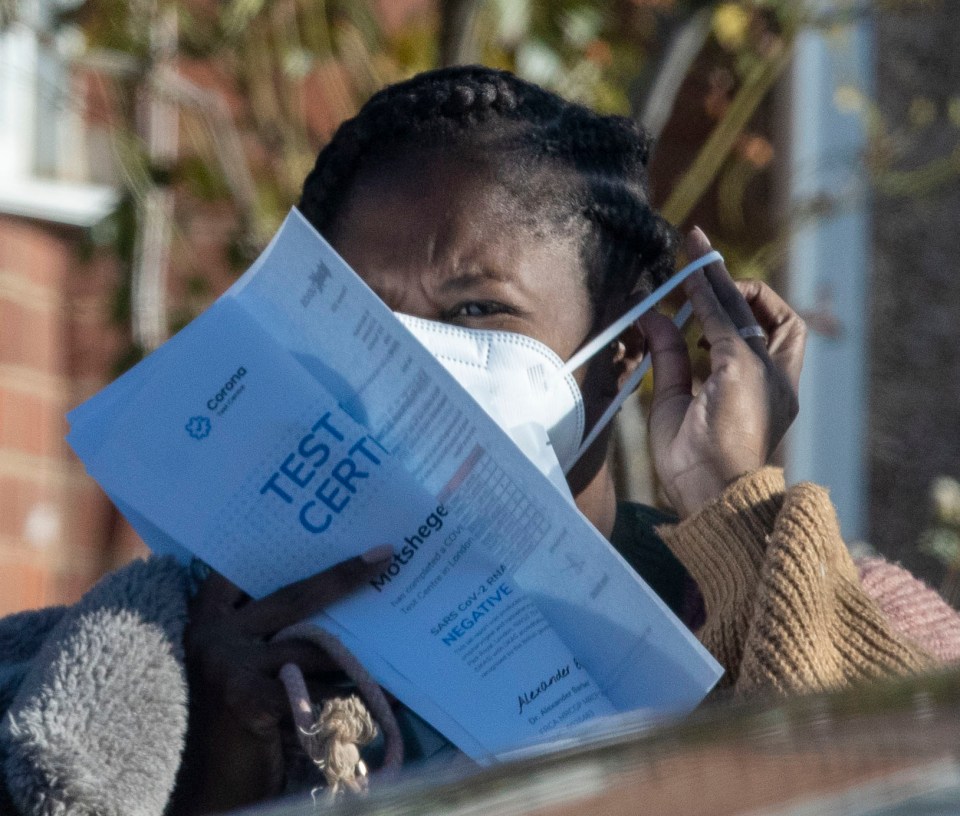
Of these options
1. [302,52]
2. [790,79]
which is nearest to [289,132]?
[302,52]

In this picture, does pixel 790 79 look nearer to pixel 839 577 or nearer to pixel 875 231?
pixel 875 231

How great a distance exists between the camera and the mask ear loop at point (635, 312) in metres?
1.91

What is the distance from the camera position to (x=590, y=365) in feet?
6.39

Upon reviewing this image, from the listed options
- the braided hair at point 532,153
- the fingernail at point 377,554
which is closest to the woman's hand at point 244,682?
the fingernail at point 377,554

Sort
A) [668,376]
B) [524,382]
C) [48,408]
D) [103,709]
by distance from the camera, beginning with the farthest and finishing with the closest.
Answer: [48,408] → [668,376] → [524,382] → [103,709]

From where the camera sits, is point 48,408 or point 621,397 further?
point 48,408

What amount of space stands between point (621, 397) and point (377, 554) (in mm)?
482

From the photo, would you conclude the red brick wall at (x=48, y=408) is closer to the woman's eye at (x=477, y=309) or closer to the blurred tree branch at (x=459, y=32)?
the blurred tree branch at (x=459, y=32)

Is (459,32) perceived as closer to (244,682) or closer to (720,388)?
(720,388)

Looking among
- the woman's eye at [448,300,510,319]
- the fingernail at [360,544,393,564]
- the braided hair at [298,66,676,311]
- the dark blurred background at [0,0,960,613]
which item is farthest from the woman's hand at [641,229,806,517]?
the dark blurred background at [0,0,960,613]

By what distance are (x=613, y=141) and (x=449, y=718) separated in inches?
34.8

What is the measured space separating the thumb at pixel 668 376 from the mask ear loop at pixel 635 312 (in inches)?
1.0

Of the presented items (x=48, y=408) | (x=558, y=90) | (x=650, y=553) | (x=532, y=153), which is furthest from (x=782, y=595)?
(x=48, y=408)

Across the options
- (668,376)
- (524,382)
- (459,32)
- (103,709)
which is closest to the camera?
(103,709)
